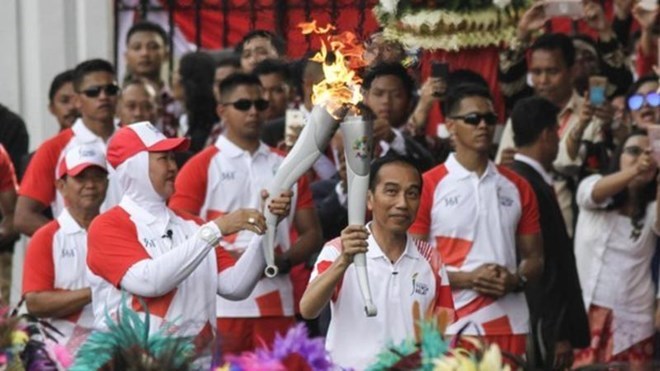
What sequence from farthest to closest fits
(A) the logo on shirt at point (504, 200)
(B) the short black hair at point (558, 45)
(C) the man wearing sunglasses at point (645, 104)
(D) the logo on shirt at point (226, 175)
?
1. (B) the short black hair at point (558, 45)
2. (C) the man wearing sunglasses at point (645, 104)
3. (D) the logo on shirt at point (226, 175)
4. (A) the logo on shirt at point (504, 200)

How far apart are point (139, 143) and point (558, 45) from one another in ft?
15.4

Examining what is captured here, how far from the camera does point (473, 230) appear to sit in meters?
10.4

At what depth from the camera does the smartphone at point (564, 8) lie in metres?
13.1

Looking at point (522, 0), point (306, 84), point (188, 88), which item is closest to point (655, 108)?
point (522, 0)

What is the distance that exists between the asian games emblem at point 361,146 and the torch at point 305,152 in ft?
0.43

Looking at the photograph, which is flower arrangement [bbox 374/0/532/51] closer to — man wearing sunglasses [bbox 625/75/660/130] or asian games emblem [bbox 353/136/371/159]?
man wearing sunglasses [bbox 625/75/660/130]

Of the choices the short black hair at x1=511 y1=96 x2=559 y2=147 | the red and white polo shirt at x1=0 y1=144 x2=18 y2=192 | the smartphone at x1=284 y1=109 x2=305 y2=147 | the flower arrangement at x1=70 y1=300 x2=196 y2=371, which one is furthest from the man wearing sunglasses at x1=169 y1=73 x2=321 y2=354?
the flower arrangement at x1=70 y1=300 x2=196 y2=371

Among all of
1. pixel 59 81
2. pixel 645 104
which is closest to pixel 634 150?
pixel 645 104

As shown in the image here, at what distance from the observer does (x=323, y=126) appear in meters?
8.43

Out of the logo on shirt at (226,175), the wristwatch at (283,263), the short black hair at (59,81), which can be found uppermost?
the short black hair at (59,81)

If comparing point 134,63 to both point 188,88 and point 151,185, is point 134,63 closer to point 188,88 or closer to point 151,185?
point 188,88

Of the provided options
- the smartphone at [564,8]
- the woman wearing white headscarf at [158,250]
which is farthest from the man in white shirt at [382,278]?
the smartphone at [564,8]

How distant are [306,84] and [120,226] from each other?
2.86 meters

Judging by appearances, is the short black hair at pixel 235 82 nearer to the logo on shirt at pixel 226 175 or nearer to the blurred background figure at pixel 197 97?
the logo on shirt at pixel 226 175
